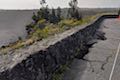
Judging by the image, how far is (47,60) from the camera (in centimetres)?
651

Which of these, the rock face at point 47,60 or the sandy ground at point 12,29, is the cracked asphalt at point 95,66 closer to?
the rock face at point 47,60

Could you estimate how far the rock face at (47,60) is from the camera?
5.16 meters

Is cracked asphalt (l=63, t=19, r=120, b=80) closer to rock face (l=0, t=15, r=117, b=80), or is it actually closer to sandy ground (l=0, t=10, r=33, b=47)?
rock face (l=0, t=15, r=117, b=80)

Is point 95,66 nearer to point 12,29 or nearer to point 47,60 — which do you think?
point 47,60

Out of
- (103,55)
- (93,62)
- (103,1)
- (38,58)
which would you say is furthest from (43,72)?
(103,1)

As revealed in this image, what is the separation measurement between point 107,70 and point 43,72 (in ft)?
7.41

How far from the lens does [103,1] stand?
581 ft

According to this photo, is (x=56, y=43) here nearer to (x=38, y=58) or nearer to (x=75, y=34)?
(x=38, y=58)

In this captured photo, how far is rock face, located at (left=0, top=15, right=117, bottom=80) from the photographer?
16.9 ft

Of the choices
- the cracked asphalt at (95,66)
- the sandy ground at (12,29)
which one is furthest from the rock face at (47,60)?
the sandy ground at (12,29)

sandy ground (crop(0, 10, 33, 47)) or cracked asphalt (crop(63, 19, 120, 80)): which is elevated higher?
cracked asphalt (crop(63, 19, 120, 80))

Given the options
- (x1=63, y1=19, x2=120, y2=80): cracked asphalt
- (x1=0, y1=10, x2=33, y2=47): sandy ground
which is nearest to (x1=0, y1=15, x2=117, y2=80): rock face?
→ (x1=63, y1=19, x2=120, y2=80): cracked asphalt

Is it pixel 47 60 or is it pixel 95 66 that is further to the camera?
pixel 95 66

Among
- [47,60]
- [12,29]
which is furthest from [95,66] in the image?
[12,29]
